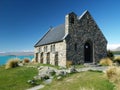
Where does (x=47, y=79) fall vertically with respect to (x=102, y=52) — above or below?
below

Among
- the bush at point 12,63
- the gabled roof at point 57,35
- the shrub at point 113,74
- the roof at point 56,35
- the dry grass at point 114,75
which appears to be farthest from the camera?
the roof at point 56,35

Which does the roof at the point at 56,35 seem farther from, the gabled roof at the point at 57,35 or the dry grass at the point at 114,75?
the dry grass at the point at 114,75

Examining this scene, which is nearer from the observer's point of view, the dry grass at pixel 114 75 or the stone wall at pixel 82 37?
the dry grass at pixel 114 75

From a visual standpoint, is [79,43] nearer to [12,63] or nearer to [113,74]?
[12,63]

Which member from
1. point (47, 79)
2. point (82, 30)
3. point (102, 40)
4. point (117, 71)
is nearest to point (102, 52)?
point (102, 40)

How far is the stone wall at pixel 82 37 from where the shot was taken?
27688 mm

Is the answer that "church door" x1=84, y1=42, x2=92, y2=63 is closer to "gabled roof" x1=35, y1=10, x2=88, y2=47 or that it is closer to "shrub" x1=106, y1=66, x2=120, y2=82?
"gabled roof" x1=35, y1=10, x2=88, y2=47

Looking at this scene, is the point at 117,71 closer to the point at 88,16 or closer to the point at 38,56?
the point at 88,16

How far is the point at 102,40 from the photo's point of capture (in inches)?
1192

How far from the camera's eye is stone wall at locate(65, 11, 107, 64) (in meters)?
27.7

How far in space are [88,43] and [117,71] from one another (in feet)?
54.9

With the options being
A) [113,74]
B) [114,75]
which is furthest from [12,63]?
[114,75]

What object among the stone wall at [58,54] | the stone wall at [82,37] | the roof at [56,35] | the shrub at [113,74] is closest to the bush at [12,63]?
the stone wall at [58,54]

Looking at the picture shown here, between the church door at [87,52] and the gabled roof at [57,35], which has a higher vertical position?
the gabled roof at [57,35]
